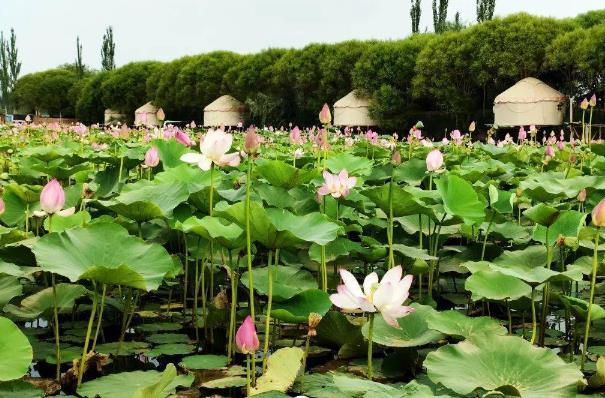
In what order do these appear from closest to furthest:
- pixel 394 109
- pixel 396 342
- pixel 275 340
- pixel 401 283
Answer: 1. pixel 401 283
2. pixel 396 342
3. pixel 275 340
4. pixel 394 109

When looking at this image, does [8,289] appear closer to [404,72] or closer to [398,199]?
[398,199]

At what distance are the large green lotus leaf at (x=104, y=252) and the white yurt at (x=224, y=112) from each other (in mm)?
18868

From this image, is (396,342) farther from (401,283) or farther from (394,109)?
(394,109)

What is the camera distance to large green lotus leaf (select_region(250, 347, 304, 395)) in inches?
51.7

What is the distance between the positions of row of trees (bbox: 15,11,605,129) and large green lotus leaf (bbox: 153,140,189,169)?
1140cm

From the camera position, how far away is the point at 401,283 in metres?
1.14

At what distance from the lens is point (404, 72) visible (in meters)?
16.4

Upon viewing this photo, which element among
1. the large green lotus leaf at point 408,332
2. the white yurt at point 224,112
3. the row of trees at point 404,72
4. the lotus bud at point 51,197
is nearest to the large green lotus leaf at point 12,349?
the lotus bud at point 51,197

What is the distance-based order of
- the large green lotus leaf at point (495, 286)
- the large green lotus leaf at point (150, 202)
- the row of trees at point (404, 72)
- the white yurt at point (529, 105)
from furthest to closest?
the row of trees at point (404, 72) → the white yurt at point (529, 105) → the large green lotus leaf at point (150, 202) → the large green lotus leaf at point (495, 286)

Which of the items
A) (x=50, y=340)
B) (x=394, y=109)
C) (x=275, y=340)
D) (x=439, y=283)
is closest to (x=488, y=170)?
(x=439, y=283)

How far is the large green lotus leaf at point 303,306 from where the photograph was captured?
4.83 ft

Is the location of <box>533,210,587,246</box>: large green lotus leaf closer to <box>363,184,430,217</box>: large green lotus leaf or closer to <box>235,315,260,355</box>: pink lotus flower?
<box>363,184,430,217</box>: large green lotus leaf

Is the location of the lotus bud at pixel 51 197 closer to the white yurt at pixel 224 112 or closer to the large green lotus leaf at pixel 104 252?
the large green lotus leaf at pixel 104 252

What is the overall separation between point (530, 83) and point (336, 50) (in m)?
5.89
